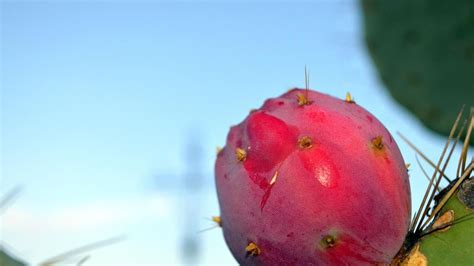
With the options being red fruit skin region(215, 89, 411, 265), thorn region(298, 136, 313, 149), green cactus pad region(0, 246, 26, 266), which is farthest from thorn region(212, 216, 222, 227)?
green cactus pad region(0, 246, 26, 266)

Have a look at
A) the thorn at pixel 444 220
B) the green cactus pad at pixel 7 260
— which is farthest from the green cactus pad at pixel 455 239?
the green cactus pad at pixel 7 260

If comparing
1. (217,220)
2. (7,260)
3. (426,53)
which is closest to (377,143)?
(217,220)

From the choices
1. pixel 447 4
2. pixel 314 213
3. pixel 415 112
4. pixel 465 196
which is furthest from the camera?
pixel 415 112

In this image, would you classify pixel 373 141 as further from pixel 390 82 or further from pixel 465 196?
pixel 390 82

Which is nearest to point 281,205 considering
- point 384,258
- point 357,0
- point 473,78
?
point 384,258

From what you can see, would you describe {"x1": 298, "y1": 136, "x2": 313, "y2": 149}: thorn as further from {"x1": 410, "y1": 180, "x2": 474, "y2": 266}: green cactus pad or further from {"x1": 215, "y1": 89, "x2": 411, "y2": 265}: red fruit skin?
{"x1": 410, "y1": 180, "x2": 474, "y2": 266}: green cactus pad

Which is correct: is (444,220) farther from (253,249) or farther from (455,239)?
(253,249)
